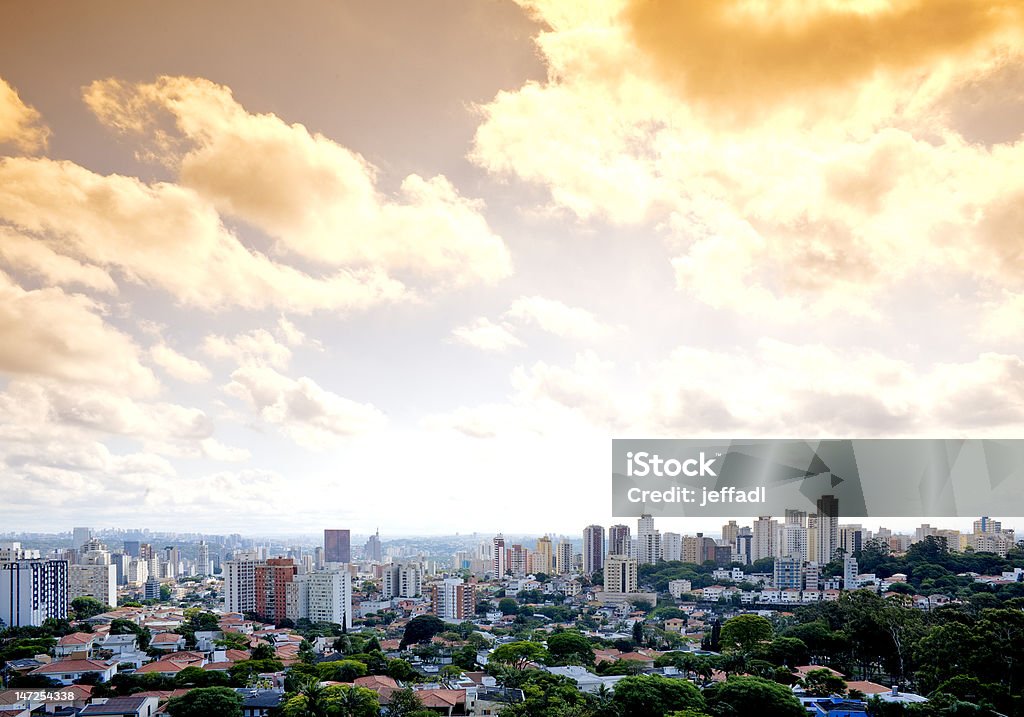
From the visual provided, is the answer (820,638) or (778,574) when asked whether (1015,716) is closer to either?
(820,638)

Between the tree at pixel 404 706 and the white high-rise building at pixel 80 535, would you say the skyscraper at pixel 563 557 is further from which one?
the white high-rise building at pixel 80 535

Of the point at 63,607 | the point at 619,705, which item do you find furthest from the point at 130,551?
the point at 619,705

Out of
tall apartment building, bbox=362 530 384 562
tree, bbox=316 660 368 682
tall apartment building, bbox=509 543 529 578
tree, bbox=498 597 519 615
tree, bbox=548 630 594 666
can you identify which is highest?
tree, bbox=316 660 368 682

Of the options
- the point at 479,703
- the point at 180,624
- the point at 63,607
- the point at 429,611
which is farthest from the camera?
the point at 429,611

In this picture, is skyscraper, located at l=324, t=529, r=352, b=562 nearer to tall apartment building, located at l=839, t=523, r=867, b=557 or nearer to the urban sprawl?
the urban sprawl

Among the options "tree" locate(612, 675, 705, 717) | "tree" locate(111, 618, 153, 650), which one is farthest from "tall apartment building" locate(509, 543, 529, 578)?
"tree" locate(612, 675, 705, 717)

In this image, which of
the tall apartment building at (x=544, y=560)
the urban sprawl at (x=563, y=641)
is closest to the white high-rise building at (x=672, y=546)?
the urban sprawl at (x=563, y=641)
